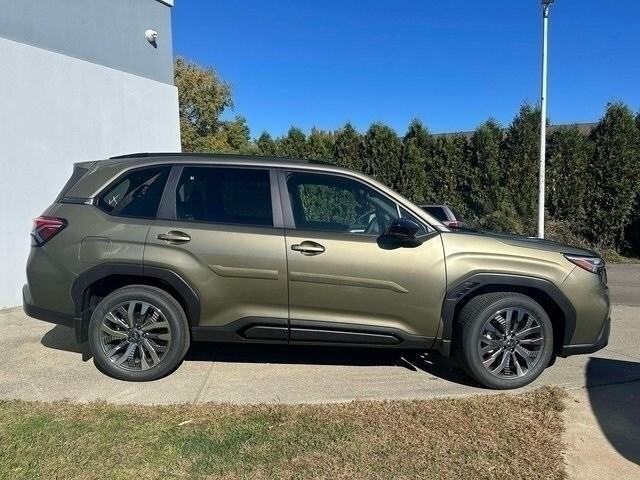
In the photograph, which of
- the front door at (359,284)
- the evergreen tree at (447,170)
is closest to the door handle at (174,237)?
the front door at (359,284)

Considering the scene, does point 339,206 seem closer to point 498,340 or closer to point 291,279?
point 291,279

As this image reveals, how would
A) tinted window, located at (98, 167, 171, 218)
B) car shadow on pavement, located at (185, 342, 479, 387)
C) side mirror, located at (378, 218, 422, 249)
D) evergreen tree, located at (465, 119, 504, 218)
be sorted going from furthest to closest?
evergreen tree, located at (465, 119, 504, 218) → car shadow on pavement, located at (185, 342, 479, 387) → tinted window, located at (98, 167, 171, 218) → side mirror, located at (378, 218, 422, 249)

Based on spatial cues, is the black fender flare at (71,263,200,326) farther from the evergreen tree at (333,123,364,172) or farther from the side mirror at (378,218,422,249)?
the evergreen tree at (333,123,364,172)

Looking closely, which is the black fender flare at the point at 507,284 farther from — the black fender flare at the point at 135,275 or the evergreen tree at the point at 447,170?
the evergreen tree at the point at 447,170

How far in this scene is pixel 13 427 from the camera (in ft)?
11.8

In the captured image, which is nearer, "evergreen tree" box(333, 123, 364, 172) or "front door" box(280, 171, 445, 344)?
"front door" box(280, 171, 445, 344)

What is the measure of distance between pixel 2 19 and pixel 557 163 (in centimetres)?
1113

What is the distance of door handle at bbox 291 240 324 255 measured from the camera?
167 inches

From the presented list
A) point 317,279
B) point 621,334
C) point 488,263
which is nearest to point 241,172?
point 317,279

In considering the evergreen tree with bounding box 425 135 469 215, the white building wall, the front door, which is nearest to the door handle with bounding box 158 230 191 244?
the front door

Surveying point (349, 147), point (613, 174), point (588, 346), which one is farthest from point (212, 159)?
point (613, 174)

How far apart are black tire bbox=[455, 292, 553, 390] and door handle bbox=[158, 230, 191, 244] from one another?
2.33m

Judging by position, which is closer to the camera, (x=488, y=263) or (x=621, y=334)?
(x=488, y=263)

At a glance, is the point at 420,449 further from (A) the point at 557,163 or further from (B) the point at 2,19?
(A) the point at 557,163
